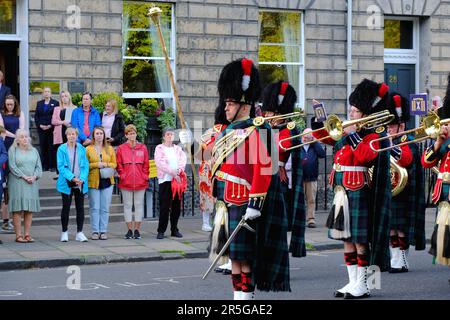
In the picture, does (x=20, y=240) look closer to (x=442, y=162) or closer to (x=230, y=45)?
(x=442, y=162)

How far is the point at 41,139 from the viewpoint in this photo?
680 inches

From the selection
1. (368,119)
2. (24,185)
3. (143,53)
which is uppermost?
(143,53)

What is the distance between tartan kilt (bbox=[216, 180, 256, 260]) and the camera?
8258 mm

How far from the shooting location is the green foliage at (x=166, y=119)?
18859 mm

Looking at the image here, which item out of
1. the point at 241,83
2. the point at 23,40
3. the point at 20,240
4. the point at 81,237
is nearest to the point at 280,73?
the point at 23,40

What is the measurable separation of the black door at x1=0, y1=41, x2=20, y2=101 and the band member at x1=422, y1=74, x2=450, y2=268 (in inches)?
393

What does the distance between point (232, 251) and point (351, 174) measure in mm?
2060

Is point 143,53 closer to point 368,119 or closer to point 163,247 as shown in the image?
point 163,247

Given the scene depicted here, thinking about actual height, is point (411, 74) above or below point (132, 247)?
above

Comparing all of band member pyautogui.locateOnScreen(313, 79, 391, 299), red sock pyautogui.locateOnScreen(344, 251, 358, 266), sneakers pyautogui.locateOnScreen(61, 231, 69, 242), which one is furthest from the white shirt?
red sock pyautogui.locateOnScreen(344, 251, 358, 266)

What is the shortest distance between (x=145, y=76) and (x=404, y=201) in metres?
8.78

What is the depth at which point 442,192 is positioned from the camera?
10.0m

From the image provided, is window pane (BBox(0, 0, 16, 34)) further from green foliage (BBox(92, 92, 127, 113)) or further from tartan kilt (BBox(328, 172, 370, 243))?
tartan kilt (BBox(328, 172, 370, 243))
